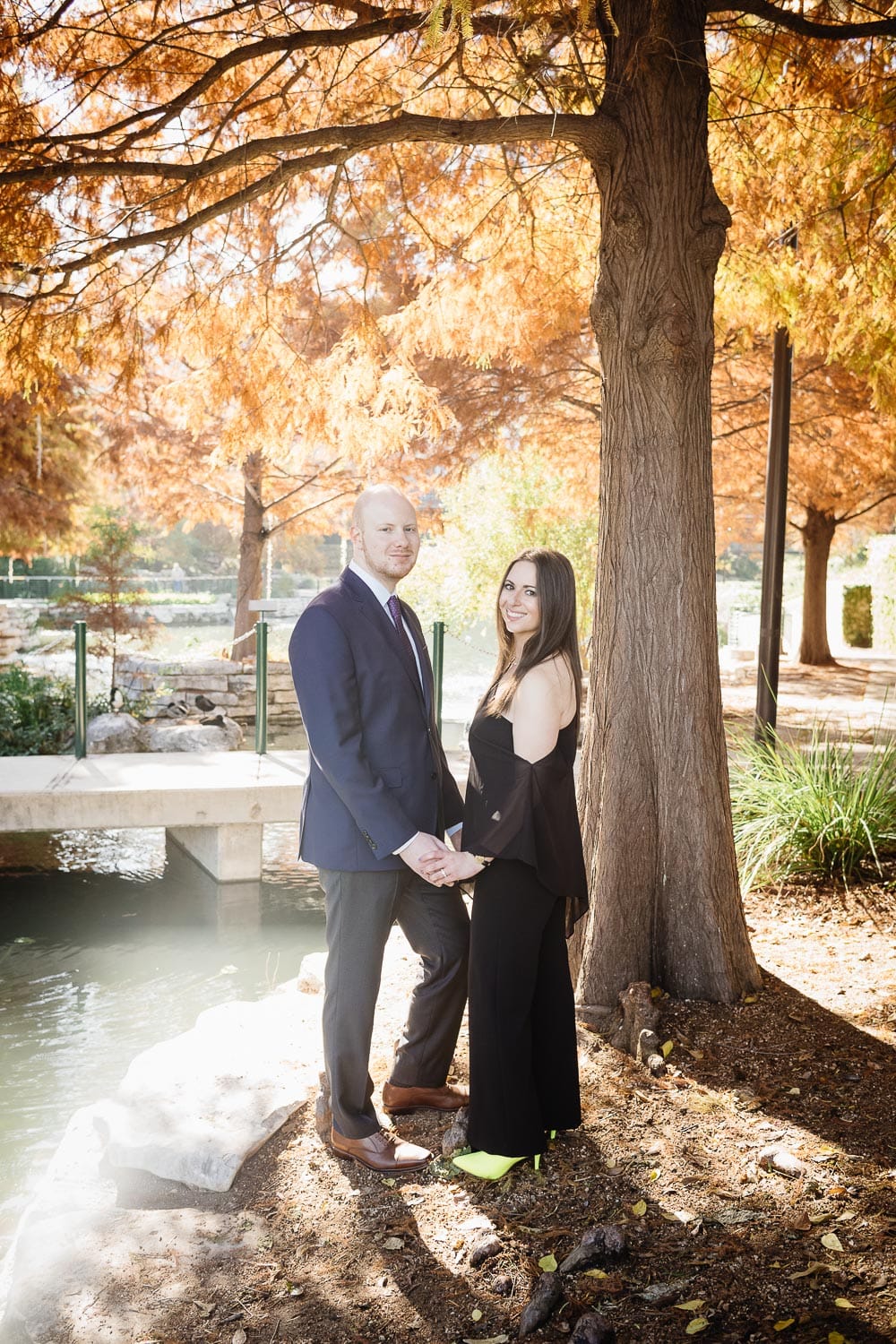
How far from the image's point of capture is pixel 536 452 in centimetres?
1245

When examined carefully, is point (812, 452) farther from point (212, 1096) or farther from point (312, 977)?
point (212, 1096)

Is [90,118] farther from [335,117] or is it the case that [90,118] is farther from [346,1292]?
[346,1292]

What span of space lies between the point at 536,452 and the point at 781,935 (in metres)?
7.97

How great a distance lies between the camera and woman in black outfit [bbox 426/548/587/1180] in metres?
3.26

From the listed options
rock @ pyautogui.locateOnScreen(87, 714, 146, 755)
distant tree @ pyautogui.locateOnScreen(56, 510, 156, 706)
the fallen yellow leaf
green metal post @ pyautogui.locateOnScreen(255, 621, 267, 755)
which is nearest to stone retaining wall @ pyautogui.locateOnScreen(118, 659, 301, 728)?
distant tree @ pyautogui.locateOnScreen(56, 510, 156, 706)

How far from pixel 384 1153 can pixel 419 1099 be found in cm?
35

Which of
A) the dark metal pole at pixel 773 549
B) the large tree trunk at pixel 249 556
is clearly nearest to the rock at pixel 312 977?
the dark metal pole at pixel 773 549

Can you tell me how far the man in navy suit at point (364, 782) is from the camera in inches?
129

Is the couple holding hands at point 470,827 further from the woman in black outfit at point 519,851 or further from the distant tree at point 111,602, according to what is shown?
the distant tree at point 111,602

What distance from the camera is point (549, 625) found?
10.8ft

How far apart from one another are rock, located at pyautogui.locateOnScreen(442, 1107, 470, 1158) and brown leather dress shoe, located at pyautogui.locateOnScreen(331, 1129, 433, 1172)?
0.18 ft

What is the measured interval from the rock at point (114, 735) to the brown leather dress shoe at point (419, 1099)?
342 inches

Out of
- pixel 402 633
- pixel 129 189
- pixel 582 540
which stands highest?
pixel 129 189

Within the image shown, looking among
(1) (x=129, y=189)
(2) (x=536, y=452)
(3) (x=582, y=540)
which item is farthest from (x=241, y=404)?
(3) (x=582, y=540)
